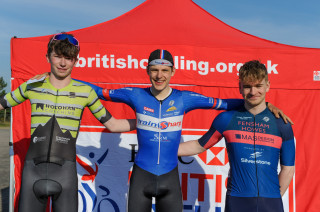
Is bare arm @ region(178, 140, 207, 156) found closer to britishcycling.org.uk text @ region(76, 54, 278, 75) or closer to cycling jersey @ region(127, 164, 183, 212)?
cycling jersey @ region(127, 164, 183, 212)

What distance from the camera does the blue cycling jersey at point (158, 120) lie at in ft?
9.61

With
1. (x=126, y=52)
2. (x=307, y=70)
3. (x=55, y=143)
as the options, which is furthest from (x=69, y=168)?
(x=307, y=70)

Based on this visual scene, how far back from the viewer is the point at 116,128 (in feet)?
9.64

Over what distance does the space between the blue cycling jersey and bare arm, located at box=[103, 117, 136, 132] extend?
0.36ft

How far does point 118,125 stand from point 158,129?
0.38 m

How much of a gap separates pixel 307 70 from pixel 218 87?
1254 millimetres

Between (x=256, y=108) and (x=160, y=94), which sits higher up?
(x=160, y=94)

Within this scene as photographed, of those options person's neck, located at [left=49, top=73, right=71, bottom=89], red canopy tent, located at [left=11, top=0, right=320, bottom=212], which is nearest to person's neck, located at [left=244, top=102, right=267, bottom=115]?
person's neck, located at [left=49, top=73, right=71, bottom=89]

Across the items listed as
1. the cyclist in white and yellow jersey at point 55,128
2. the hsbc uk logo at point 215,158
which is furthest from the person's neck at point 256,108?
the hsbc uk logo at point 215,158

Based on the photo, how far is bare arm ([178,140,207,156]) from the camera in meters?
2.88

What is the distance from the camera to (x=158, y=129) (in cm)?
295

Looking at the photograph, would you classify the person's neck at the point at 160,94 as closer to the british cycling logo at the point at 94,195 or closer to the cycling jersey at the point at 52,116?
the cycling jersey at the point at 52,116

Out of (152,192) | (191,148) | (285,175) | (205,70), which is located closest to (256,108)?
(285,175)

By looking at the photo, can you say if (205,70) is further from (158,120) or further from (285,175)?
(285,175)
